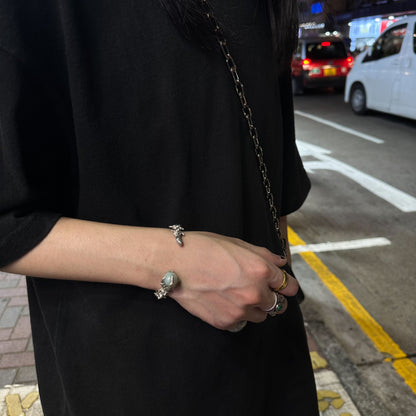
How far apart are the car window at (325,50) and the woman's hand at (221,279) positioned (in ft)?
39.1

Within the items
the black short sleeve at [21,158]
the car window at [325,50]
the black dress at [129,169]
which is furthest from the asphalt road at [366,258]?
the car window at [325,50]

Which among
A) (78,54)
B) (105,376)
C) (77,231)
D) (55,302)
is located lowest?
(105,376)

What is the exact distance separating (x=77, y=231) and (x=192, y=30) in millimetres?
327

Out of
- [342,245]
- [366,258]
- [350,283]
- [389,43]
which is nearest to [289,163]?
[350,283]

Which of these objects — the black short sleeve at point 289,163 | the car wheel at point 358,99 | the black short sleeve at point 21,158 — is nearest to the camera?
the black short sleeve at point 21,158

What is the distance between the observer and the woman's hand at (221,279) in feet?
1.87

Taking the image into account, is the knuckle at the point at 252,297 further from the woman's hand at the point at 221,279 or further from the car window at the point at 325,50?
the car window at the point at 325,50

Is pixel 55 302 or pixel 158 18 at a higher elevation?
pixel 158 18

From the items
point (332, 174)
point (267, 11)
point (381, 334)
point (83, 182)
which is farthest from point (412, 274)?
point (83, 182)

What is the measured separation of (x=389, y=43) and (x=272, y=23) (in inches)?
314

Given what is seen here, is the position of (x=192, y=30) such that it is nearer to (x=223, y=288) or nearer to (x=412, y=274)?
(x=223, y=288)

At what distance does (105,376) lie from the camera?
67cm

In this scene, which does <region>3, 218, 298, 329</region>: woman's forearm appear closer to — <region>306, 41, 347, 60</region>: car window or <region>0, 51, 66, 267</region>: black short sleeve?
<region>0, 51, 66, 267</region>: black short sleeve

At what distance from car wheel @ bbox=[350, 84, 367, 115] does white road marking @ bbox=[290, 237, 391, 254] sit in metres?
5.85
